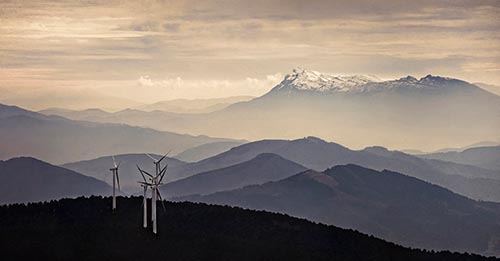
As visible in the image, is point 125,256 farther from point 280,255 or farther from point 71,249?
point 280,255

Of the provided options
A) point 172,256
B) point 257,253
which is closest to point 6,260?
point 172,256

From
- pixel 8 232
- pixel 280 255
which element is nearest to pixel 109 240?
pixel 8 232

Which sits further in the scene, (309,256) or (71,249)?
(309,256)

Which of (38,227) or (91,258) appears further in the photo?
(38,227)

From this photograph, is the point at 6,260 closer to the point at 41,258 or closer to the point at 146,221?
the point at 41,258

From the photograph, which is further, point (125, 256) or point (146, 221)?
point (146, 221)

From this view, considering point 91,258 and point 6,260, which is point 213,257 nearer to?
point 91,258

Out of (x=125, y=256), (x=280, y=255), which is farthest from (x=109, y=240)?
(x=280, y=255)
